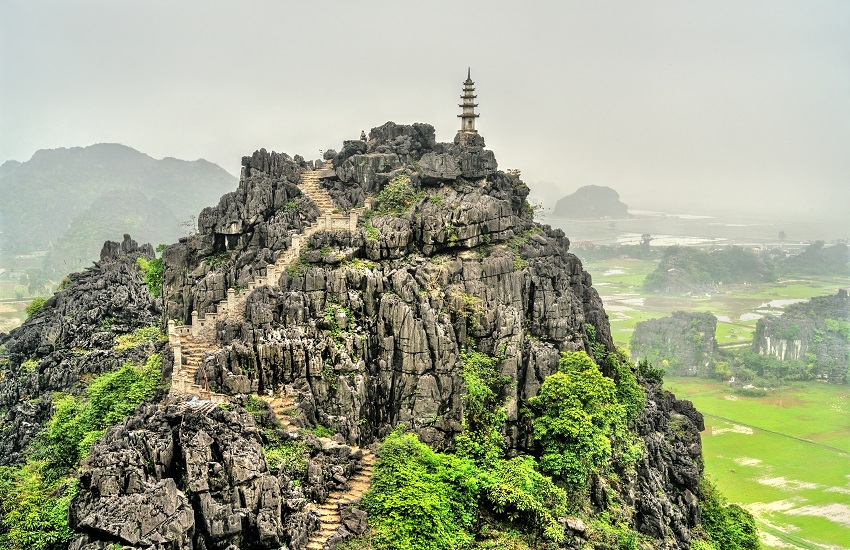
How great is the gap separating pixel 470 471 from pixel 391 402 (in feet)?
18.7

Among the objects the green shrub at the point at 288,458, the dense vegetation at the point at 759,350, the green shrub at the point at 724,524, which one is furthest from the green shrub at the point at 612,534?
the dense vegetation at the point at 759,350

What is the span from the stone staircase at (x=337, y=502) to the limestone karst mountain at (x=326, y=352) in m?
0.09

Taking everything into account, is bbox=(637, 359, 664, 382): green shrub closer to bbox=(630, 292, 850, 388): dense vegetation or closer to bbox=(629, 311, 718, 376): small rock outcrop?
bbox=(630, 292, 850, 388): dense vegetation

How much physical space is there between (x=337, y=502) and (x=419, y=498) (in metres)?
3.57

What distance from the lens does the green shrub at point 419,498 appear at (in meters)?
31.0

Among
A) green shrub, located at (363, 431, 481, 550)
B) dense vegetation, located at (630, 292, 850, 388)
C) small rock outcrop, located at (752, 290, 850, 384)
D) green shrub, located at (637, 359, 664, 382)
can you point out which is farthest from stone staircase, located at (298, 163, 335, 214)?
small rock outcrop, located at (752, 290, 850, 384)

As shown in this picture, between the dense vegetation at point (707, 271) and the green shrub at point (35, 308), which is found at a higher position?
the green shrub at point (35, 308)

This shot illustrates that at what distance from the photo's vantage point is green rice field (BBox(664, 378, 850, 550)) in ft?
232

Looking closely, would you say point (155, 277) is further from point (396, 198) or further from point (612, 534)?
point (612, 534)

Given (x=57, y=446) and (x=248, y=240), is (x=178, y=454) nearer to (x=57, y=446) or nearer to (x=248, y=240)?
Result: (x=57, y=446)

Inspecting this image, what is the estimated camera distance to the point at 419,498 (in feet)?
105

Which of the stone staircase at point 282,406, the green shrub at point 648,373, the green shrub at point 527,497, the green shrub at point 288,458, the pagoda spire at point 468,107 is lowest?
the green shrub at point 527,497

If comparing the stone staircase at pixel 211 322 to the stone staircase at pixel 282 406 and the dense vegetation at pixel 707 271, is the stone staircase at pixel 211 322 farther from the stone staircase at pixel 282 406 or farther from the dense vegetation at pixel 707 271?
the dense vegetation at pixel 707 271

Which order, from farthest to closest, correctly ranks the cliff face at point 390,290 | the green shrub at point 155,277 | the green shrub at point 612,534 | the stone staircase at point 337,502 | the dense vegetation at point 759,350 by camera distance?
the dense vegetation at point 759,350 < the green shrub at point 155,277 < the cliff face at point 390,290 < the green shrub at point 612,534 < the stone staircase at point 337,502
